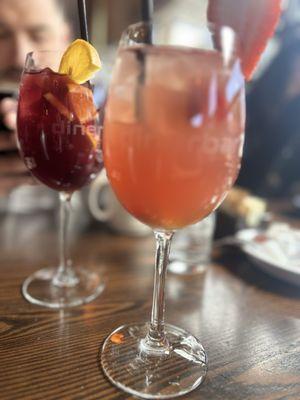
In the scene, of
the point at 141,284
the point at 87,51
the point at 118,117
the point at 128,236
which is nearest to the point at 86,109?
the point at 87,51

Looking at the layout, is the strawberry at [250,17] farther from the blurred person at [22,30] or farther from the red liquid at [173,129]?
the blurred person at [22,30]

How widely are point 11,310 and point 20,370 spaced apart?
19 centimetres

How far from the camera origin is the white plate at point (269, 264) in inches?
34.1

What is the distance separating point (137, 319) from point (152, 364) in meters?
0.14

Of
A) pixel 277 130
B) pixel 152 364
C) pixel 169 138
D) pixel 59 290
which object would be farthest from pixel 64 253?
pixel 277 130

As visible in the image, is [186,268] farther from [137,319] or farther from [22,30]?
[22,30]

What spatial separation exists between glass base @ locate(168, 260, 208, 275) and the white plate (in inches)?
4.7

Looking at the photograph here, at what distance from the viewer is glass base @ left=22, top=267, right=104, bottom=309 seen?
31.2 inches

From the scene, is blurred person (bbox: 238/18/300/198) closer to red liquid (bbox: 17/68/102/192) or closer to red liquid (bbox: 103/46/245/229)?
red liquid (bbox: 17/68/102/192)

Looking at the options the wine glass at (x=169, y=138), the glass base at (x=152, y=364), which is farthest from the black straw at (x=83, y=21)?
the glass base at (x=152, y=364)

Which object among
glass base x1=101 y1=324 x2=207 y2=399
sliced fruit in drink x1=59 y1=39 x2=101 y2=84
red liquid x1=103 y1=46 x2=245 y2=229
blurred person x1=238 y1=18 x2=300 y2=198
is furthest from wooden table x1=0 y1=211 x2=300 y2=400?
blurred person x1=238 y1=18 x2=300 y2=198

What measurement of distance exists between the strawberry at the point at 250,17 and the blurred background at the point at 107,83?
706 mm

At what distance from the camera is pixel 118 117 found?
0.56 meters

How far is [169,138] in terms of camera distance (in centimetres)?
53
